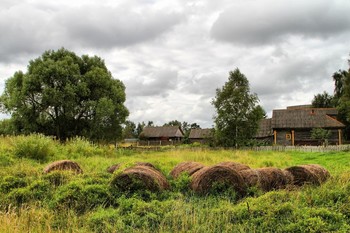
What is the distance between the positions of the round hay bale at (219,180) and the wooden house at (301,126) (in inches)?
1440

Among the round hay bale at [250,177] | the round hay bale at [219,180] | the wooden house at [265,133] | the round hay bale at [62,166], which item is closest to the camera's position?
the round hay bale at [219,180]

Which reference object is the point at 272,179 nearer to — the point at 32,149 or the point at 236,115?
the point at 32,149

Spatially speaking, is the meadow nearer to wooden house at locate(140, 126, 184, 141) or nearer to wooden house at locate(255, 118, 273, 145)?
wooden house at locate(255, 118, 273, 145)

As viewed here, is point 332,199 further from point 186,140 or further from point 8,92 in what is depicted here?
point 186,140

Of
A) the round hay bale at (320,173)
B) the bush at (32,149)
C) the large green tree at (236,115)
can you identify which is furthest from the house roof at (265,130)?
the round hay bale at (320,173)

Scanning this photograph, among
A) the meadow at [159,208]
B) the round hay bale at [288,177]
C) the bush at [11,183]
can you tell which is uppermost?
the round hay bale at [288,177]

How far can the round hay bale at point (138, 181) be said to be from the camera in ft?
25.7

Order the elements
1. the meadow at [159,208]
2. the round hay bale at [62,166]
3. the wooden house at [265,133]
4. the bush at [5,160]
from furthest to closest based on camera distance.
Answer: the wooden house at [265,133] → the bush at [5,160] → the round hay bale at [62,166] → the meadow at [159,208]

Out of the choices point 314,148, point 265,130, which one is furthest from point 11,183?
point 265,130

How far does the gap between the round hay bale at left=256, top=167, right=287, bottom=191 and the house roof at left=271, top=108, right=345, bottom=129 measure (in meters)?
35.5

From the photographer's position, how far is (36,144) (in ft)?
51.2

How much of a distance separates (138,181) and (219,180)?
1.87m

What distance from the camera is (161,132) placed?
73250mm

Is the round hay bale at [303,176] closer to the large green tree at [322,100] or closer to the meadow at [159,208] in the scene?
the meadow at [159,208]
